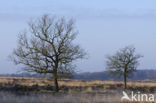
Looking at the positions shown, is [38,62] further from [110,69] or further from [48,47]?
[110,69]

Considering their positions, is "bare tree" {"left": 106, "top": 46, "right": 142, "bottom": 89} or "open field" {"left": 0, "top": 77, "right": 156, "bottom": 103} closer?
"open field" {"left": 0, "top": 77, "right": 156, "bottom": 103}

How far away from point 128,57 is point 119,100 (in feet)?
94.4

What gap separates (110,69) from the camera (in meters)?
49.6

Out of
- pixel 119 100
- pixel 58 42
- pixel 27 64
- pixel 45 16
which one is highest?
pixel 45 16

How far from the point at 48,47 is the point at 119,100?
1373 cm

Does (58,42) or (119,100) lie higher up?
(58,42)

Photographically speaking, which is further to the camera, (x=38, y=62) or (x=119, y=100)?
(x=38, y=62)

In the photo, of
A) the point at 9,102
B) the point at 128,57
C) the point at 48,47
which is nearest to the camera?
the point at 9,102

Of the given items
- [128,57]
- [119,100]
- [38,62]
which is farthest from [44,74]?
[128,57]

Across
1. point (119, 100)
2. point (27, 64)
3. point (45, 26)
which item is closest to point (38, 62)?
point (27, 64)

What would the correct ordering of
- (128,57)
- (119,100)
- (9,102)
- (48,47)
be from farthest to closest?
(128,57) → (48,47) → (119,100) → (9,102)

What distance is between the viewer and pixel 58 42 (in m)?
32.4

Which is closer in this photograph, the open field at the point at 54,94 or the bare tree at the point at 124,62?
the open field at the point at 54,94

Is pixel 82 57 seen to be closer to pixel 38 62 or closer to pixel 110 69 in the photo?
pixel 38 62
